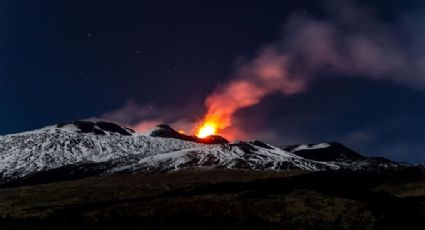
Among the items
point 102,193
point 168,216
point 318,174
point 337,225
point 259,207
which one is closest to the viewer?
point 337,225

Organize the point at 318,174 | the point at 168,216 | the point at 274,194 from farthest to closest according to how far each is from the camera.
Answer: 1. the point at 318,174
2. the point at 274,194
3. the point at 168,216

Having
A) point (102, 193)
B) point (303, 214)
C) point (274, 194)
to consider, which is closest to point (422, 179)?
point (274, 194)

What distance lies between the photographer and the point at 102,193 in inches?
6156

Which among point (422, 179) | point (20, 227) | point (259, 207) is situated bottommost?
point (20, 227)

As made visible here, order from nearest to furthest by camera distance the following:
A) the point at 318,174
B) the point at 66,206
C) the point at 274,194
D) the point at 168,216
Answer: the point at 168,216
the point at 66,206
the point at 274,194
the point at 318,174

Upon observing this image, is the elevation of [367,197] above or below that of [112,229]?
above

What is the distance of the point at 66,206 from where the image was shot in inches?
5276

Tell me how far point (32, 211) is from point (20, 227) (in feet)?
63.8

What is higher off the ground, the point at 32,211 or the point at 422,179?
the point at 422,179

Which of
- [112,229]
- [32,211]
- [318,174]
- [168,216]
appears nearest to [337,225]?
[168,216]

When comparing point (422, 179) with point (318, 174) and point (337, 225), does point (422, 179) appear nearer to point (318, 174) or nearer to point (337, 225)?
point (318, 174)

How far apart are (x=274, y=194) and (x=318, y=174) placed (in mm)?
46030

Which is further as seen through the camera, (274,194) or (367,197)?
(274,194)

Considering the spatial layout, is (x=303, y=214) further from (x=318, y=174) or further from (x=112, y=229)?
(x=318, y=174)
